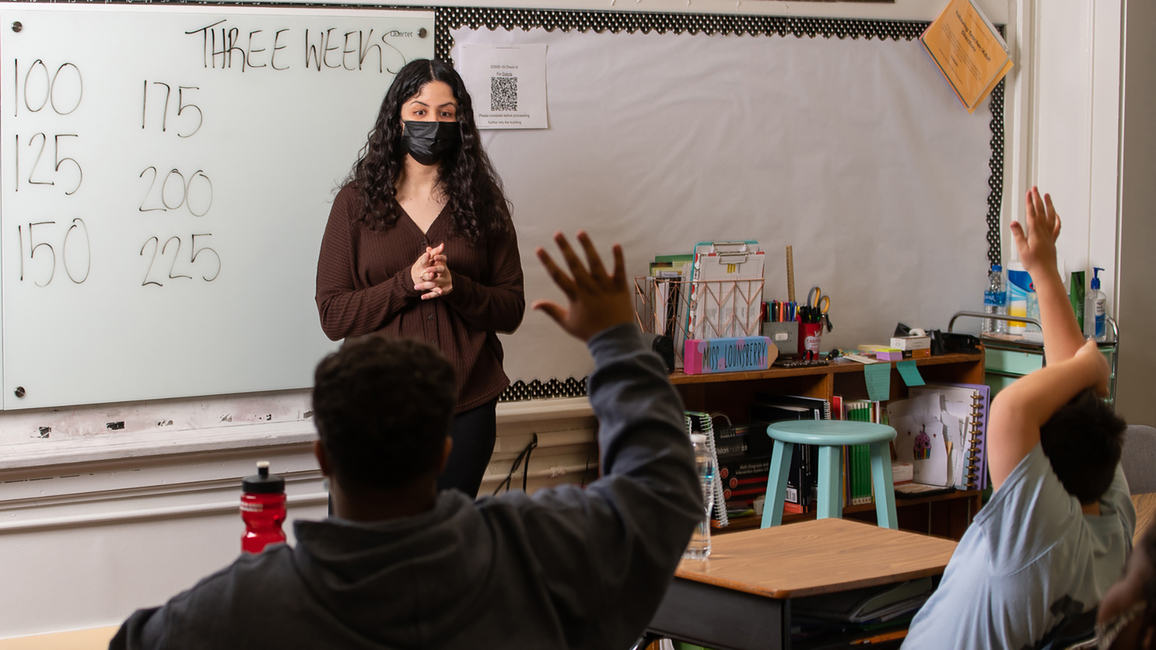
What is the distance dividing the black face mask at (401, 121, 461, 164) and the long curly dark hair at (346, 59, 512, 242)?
0.03m

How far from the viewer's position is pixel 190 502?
7.72 feet

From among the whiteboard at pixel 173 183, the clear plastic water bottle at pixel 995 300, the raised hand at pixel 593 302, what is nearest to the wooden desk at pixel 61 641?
the whiteboard at pixel 173 183

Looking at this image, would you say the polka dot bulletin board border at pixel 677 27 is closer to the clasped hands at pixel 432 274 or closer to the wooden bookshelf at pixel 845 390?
the wooden bookshelf at pixel 845 390

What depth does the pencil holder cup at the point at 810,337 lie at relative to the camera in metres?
2.79

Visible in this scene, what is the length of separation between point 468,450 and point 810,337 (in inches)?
53.4

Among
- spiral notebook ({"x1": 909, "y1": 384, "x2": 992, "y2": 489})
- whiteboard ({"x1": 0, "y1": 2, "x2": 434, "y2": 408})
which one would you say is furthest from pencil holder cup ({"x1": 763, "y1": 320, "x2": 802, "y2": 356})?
whiteboard ({"x1": 0, "y1": 2, "x2": 434, "y2": 408})

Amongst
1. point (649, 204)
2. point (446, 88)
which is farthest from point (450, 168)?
point (649, 204)

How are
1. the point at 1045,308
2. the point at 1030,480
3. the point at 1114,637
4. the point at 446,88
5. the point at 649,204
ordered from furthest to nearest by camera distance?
the point at 649,204 < the point at 446,88 < the point at 1045,308 < the point at 1030,480 < the point at 1114,637

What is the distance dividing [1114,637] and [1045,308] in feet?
2.85

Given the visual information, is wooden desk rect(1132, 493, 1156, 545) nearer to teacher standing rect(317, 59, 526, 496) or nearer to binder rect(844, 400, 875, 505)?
binder rect(844, 400, 875, 505)

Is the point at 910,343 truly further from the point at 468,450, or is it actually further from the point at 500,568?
the point at 500,568

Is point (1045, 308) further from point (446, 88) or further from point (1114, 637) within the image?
point (446, 88)

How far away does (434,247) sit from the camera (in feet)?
6.39

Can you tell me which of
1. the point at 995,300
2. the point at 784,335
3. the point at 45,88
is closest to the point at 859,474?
the point at 784,335
